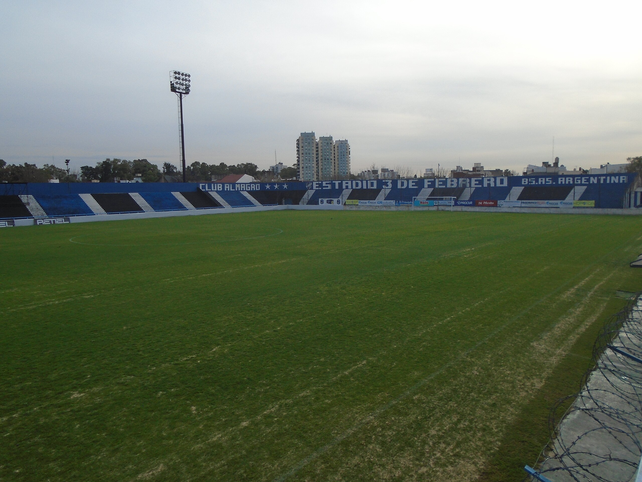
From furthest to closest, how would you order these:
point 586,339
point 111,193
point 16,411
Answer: point 111,193, point 586,339, point 16,411

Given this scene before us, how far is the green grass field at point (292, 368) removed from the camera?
4078mm

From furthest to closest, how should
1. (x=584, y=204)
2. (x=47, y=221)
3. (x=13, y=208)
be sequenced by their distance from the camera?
1. (x=584, y=204)
2. (x=13, y=208)
3. (x=47, y=221)

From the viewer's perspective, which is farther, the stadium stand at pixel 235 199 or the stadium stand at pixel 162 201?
the stadium stand at pixel 235 199

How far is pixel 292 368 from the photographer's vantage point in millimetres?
6043

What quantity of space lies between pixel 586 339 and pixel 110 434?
751 cm

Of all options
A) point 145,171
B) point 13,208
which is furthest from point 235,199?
point 145,171

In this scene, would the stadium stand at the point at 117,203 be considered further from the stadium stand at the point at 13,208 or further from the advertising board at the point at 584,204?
the advertising board at the point at 584,204

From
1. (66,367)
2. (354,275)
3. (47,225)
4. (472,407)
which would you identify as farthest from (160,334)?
(47,225)

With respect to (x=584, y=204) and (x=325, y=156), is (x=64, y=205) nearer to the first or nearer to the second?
(x=584, y=204)

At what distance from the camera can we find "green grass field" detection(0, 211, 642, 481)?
161 inches

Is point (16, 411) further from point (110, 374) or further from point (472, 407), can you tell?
point (472, 407)

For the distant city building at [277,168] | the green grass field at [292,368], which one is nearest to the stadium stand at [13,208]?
the green grass field at [292,368]

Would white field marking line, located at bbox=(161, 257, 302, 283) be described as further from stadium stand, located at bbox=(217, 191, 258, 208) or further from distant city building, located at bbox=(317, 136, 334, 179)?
distant city building, located at bbox=(317, 136, 334, 179)

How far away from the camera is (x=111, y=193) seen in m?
47.8
